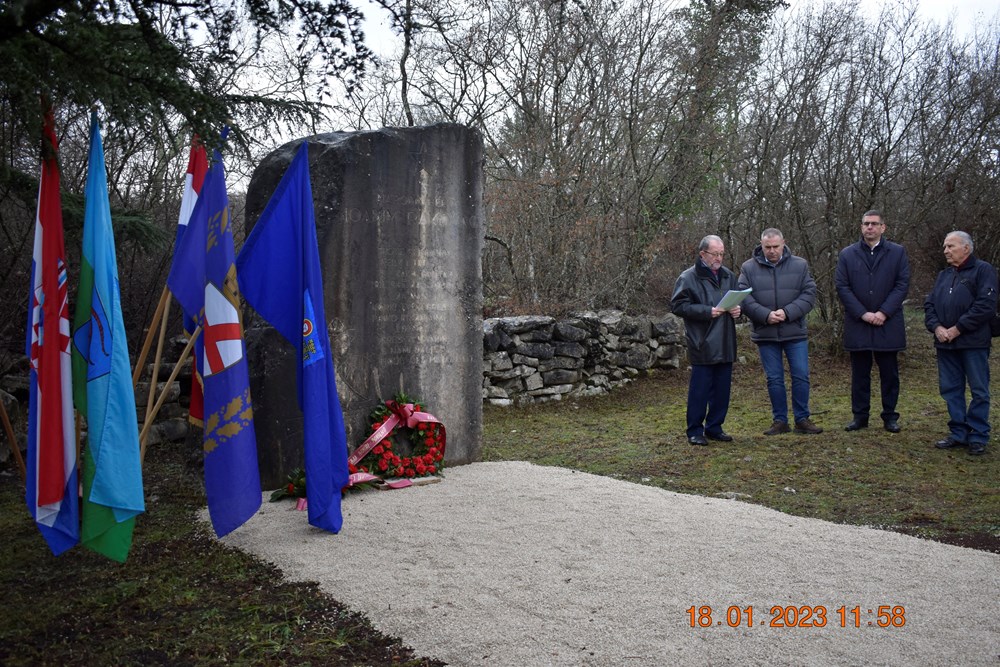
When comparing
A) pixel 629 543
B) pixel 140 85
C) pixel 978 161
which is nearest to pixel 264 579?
pixel 629 543

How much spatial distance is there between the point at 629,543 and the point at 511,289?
8057mm

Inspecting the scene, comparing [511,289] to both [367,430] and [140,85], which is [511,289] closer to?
[367,430]

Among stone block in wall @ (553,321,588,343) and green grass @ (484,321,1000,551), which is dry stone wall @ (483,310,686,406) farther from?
green grass @ (484,321,1000,551)

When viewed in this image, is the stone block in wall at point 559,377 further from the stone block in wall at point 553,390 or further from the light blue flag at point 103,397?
the light blue flag at point 103,397

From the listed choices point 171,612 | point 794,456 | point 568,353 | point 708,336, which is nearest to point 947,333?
point 794,456

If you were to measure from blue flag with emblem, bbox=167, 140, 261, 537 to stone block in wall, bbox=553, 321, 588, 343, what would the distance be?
610 centimetres

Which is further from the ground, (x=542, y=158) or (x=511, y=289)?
(x=542, y=158)

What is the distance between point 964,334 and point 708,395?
2061 millimetres

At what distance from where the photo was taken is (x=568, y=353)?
33.3ft

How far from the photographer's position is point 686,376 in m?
11.2

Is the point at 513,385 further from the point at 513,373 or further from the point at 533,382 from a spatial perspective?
the point at 533,382

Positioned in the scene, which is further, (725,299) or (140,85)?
(725,299)

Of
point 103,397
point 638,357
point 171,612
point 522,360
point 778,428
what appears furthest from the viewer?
point 638,357

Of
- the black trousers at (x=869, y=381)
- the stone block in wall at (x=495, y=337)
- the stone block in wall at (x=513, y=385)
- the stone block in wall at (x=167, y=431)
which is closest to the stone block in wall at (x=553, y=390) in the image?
the stone block in wall at (x=513, y=385)
